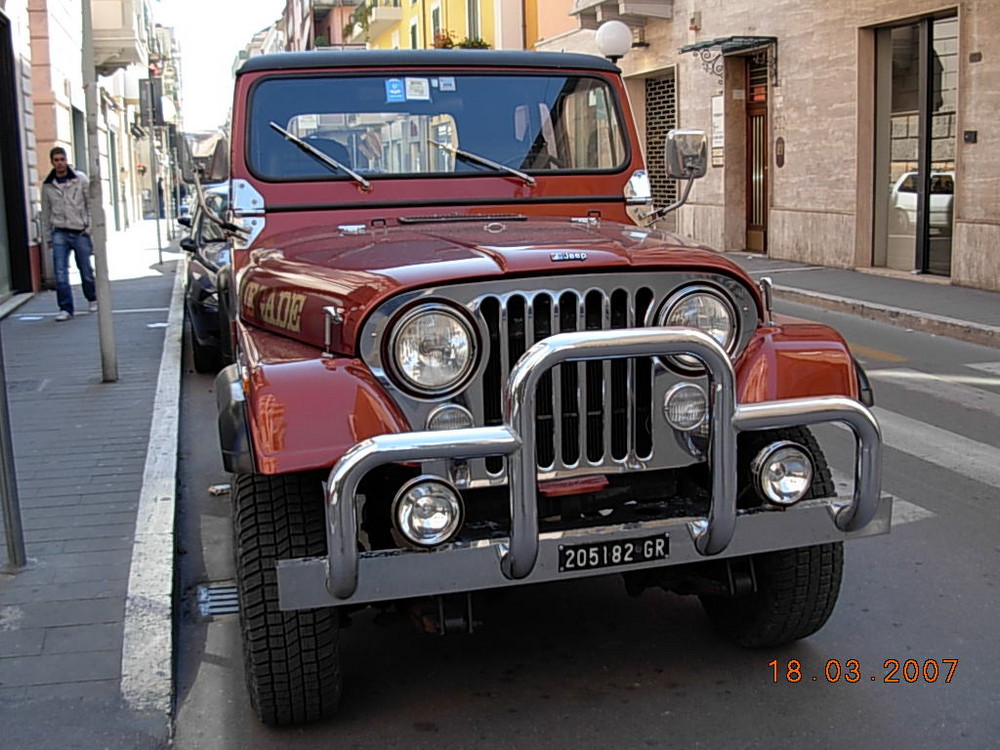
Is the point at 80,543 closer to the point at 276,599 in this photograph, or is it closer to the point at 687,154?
the point at 276,599

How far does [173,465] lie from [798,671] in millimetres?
3517

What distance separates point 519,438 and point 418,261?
0.70 metres

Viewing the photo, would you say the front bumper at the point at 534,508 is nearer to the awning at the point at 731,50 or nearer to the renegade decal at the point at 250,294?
the renegade decal at the point at 250,294

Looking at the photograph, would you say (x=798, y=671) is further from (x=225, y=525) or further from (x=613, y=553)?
(x=225, y=525)

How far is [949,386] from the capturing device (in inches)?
324

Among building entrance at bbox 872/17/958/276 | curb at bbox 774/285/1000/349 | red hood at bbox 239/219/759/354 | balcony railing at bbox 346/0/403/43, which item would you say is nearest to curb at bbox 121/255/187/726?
red hood at bbox 239/219/759/354

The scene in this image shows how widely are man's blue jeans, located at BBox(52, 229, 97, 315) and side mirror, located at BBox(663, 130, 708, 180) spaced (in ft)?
27.5

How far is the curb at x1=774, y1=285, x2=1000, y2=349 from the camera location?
33.6 feet

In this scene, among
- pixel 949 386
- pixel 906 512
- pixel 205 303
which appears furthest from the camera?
pixel 205 303

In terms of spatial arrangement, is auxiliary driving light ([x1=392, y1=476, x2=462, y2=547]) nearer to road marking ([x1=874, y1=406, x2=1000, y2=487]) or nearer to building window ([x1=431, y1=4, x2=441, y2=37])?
road marking ([x1=874, y1=406, x2=1000, y2=487])

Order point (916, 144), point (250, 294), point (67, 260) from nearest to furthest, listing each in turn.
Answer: point (250, 294), point (67, 260), point (916, 144)

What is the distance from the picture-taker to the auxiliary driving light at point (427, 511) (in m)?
2.89

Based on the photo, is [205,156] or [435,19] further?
[435,19]
